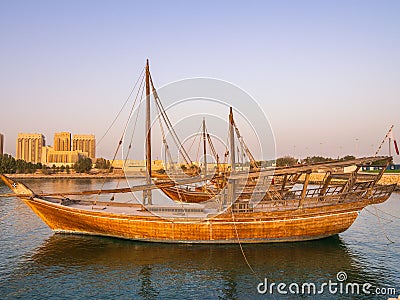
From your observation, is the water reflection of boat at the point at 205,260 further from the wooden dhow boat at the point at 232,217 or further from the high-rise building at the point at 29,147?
the high-rise building at the point at 29,147

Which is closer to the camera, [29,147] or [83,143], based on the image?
[29,147]

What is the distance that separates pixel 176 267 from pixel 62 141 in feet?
563

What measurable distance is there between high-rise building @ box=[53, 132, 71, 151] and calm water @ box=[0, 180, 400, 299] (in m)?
161

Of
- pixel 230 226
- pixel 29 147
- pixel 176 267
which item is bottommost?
pixel 176 267

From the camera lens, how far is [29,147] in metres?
169

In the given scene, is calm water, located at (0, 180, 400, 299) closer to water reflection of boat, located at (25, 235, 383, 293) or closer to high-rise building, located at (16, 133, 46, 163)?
water reflection of boat, located at (25, 235, 383, 293)

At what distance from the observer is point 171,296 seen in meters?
12.4

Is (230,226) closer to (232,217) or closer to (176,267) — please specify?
(232,217)

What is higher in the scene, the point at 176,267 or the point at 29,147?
the point at 29,147

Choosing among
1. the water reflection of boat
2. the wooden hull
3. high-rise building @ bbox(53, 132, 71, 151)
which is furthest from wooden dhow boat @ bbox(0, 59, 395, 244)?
high-rise building @ bbox(53, 132, 71, 151)

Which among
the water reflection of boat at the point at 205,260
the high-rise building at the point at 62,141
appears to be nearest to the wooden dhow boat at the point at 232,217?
the water reflection of boat at the point at 205,260

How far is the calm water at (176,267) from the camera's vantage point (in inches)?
500

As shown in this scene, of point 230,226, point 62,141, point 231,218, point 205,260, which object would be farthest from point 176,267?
point 62,141

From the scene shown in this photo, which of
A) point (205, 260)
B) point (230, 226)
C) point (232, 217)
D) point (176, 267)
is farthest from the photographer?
point (230, 226)
